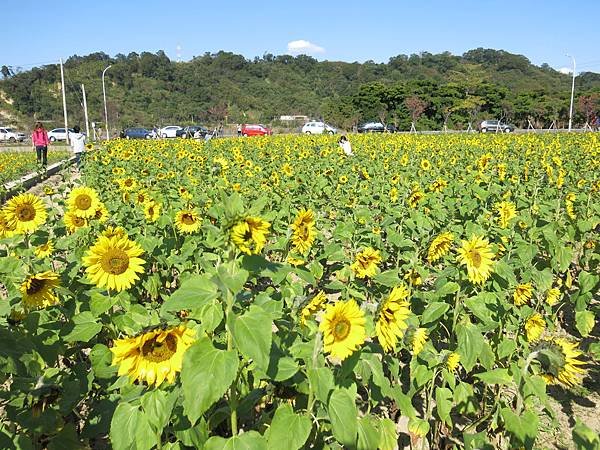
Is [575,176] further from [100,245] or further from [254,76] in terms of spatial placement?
[254,76]

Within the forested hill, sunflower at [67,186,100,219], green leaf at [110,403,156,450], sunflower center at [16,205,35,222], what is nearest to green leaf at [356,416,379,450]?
green leaf at [110,403,156,450]

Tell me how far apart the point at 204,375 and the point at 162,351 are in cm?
34

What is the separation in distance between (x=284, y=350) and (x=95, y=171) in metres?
8.98

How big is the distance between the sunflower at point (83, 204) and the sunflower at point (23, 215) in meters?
0.44

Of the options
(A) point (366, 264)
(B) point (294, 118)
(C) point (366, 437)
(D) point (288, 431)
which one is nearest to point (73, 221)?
(A) point (366, 264)

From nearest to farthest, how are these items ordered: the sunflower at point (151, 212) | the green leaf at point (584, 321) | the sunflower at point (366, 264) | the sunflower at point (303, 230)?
the sunflower at point (303, 230)
the sunflower at point (366, 264)
the green leaf at point (584, 321)
the sunflower at point (151, 212)

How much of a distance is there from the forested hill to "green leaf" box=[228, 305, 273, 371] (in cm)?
4706

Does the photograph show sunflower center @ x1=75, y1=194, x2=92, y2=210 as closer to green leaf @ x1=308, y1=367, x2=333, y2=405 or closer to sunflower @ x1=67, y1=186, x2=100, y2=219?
sunflower @ x1=67, y1=186, x2=100, y2=219

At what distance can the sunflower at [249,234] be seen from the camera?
56.6 inches

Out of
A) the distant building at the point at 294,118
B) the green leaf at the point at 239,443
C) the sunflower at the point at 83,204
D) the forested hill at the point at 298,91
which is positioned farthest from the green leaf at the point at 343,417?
the distant building at the point at 294,118

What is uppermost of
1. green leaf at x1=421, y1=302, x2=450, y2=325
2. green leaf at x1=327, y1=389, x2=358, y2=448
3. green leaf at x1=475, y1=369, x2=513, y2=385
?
green leaf at x1=421, y1=302, x2=450, y2=325

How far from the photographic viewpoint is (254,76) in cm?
9712

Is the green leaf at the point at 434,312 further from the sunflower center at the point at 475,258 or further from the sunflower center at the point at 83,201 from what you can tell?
the sunflower center at the point at 83,201

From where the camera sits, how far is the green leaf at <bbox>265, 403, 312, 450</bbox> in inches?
62.3
